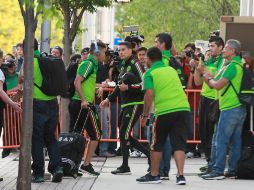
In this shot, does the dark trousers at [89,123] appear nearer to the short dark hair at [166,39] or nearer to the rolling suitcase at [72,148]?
the rolling suitcase at [72,148]

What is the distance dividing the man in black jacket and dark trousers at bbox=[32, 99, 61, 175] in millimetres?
1308

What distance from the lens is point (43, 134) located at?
12.9 metres

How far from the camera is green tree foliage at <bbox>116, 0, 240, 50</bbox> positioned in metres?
46.8

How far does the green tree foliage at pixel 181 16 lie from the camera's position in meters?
46.8

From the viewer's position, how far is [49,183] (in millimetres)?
12844

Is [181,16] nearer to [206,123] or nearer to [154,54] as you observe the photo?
[206,123]

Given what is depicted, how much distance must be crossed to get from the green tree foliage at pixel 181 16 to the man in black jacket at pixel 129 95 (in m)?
30.8

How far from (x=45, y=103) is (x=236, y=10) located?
109 feet

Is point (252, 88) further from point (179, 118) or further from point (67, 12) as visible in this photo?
point (67, 12)

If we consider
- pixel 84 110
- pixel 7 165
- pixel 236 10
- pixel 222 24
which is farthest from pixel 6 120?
pixel 236 10

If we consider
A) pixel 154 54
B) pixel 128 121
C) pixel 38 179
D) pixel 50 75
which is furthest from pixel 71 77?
pixel 38 179

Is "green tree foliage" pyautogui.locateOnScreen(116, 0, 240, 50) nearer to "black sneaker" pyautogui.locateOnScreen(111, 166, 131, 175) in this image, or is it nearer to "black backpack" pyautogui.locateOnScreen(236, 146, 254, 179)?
"black sneaker" pyautogui.locateOnScreen(111, 166, 131, 175)

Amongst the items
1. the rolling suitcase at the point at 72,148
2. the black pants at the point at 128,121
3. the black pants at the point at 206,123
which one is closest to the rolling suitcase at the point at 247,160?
the black pants at the point at 206,123

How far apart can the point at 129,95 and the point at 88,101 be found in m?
0.61
